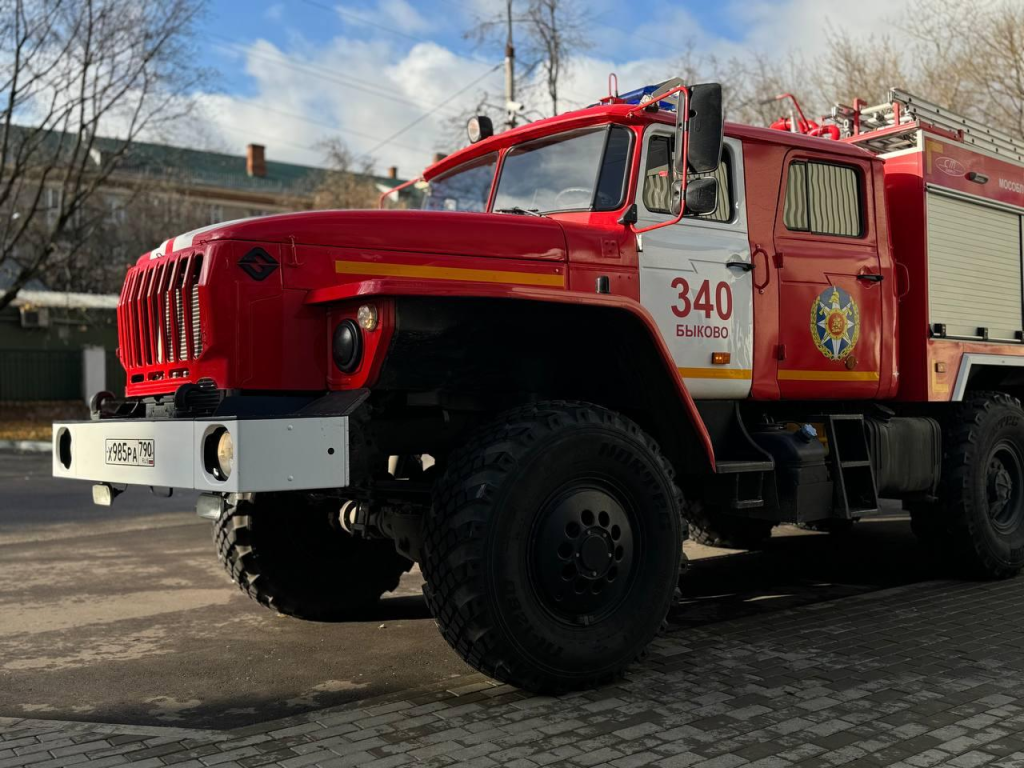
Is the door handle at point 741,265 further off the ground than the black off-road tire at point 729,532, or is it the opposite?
the door handle at point 741,265

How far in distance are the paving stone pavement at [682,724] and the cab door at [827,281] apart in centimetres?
165

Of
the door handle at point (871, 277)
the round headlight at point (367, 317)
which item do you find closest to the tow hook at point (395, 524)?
the round headlight at point (367, 317)

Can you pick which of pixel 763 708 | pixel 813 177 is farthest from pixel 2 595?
pixel 813 177

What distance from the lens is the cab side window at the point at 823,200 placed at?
5.83 meters

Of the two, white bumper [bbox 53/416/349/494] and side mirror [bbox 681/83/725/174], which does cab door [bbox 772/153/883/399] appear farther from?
white bumper [bbox 53/416/349/494]

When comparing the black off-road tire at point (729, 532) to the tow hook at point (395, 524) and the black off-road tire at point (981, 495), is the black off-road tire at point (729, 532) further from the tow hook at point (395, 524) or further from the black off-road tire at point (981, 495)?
the tow hook at point (395, 524)

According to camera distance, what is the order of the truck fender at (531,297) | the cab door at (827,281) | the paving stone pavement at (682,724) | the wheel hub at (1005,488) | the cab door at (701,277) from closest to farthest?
the paving stone pavement at (682,724)
the truck fender at (531,297)
the cab door at (701,277)
the cab door at (827,281)
the wheel hub at (1005,488)

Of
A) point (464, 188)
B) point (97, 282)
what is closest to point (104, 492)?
point (464, 188)

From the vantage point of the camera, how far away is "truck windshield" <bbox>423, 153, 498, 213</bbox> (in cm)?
585

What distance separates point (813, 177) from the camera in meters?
5.98

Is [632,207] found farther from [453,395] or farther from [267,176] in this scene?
[267,176]

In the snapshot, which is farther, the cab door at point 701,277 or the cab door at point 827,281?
the cab door at point 827,281

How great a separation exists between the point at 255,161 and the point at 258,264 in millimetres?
64010

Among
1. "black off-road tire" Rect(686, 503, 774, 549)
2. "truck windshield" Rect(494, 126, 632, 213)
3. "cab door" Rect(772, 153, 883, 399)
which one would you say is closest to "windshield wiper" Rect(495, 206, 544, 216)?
"truck windshield" Rect(494, 126, 632, 213)
